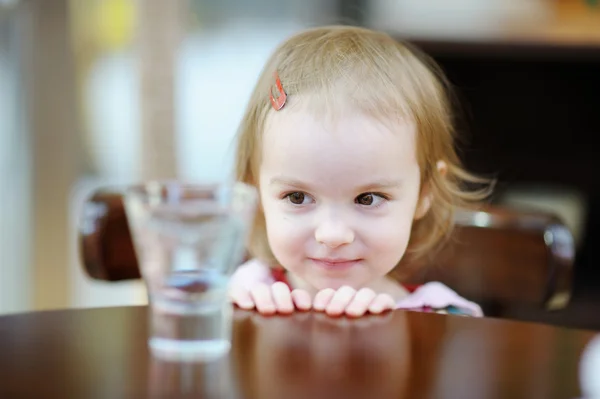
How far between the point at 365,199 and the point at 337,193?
59 mm

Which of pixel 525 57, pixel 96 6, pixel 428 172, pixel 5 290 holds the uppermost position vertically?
pixel 96 6

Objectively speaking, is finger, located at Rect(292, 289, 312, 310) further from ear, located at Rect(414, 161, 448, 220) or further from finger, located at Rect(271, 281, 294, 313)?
ear, located at Rect(414, 161, 448, 220)

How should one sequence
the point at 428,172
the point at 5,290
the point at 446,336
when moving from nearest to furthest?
1. the point at 446,336
2. the point at 428,172
3. the point at 5,290

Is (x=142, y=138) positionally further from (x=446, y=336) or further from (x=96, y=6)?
(x=446, y=336)

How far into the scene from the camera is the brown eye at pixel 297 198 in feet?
3.85

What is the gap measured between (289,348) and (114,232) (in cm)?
72

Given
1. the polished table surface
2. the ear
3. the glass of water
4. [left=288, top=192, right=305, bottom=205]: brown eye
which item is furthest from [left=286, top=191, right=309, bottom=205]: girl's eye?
the glass of water

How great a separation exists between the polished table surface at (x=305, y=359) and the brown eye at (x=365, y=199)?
32cm

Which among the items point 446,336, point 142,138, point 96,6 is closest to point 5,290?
point 142,138

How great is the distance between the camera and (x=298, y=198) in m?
1.18

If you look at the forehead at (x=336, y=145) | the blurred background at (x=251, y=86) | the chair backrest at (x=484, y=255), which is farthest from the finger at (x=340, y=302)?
the blurred background at (x=251, y=86)

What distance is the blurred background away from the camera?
9.02 feet

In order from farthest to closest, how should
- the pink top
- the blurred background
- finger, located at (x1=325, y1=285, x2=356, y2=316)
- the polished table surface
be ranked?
the blurred background
the pink top
finger, located at (x1=325, y1=285, x2=356, y2=316)
the polished table surface

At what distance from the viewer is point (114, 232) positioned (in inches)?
55.1
